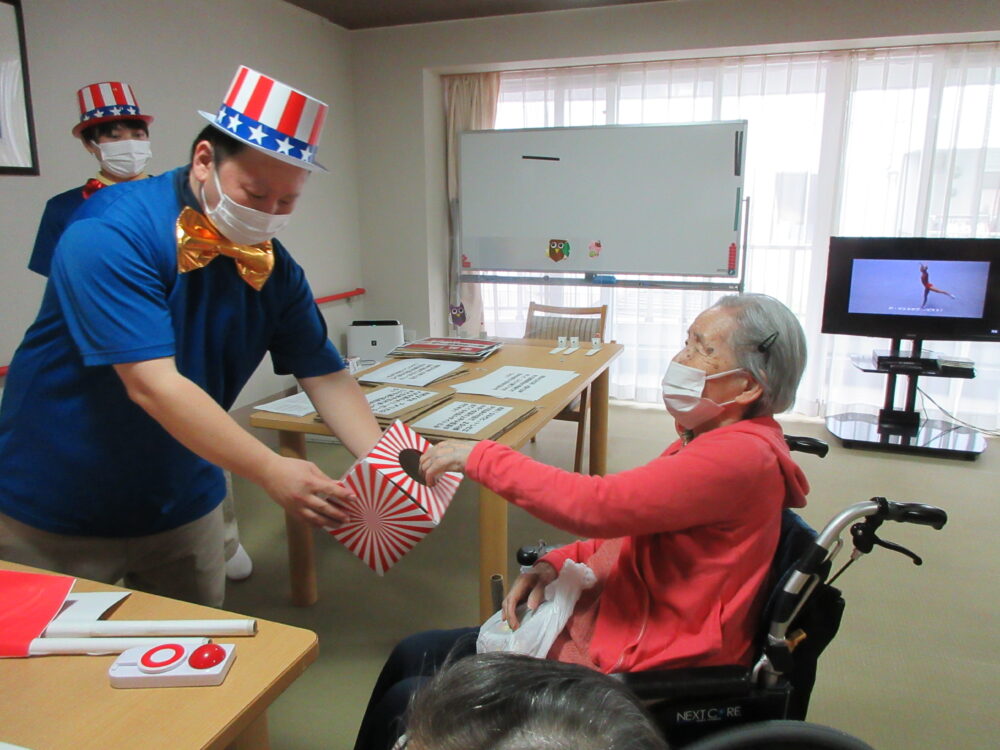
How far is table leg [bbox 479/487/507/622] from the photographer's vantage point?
1.87 meters

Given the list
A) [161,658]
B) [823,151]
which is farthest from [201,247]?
[823,151]

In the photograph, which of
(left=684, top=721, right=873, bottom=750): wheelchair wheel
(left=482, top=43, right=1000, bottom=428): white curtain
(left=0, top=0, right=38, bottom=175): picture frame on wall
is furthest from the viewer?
(left=482, top=43, right=1000, bottom=428): white curtain

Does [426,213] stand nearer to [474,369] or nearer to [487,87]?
[487,87]

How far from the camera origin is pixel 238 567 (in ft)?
8.13

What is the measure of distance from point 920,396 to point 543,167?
2729 millimetres

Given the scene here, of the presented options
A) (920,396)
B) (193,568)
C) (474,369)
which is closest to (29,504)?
(193,568)

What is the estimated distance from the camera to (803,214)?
422cm

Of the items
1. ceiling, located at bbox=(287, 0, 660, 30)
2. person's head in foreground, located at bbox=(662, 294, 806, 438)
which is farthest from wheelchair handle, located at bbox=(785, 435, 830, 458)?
ceiling, located at bbox=(287, 0, 660, 30)

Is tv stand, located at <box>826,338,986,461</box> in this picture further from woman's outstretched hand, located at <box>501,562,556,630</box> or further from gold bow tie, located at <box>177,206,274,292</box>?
gold bow tie, located at <box>177,206,274,292</box>

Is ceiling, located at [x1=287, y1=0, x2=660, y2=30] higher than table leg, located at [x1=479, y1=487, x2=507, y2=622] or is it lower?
higher

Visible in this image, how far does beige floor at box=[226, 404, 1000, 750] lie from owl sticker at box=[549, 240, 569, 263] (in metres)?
1.81

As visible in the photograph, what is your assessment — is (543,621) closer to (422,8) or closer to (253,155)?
(253,155)

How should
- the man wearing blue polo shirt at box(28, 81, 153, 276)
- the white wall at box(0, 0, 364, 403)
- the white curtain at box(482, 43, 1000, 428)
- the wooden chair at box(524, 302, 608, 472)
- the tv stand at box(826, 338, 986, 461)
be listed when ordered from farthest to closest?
the white curtain at box(482, 43, 1000, 428) < the tv stand at box(826, 338, 986, 461) < the wooden chair at box(524, 302, 608, 472) < the white wall at box(0, 0, 364, 403) < the man wearing blue polo shirt at box(28, 81, 153, 276)

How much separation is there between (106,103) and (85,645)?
2061mm
